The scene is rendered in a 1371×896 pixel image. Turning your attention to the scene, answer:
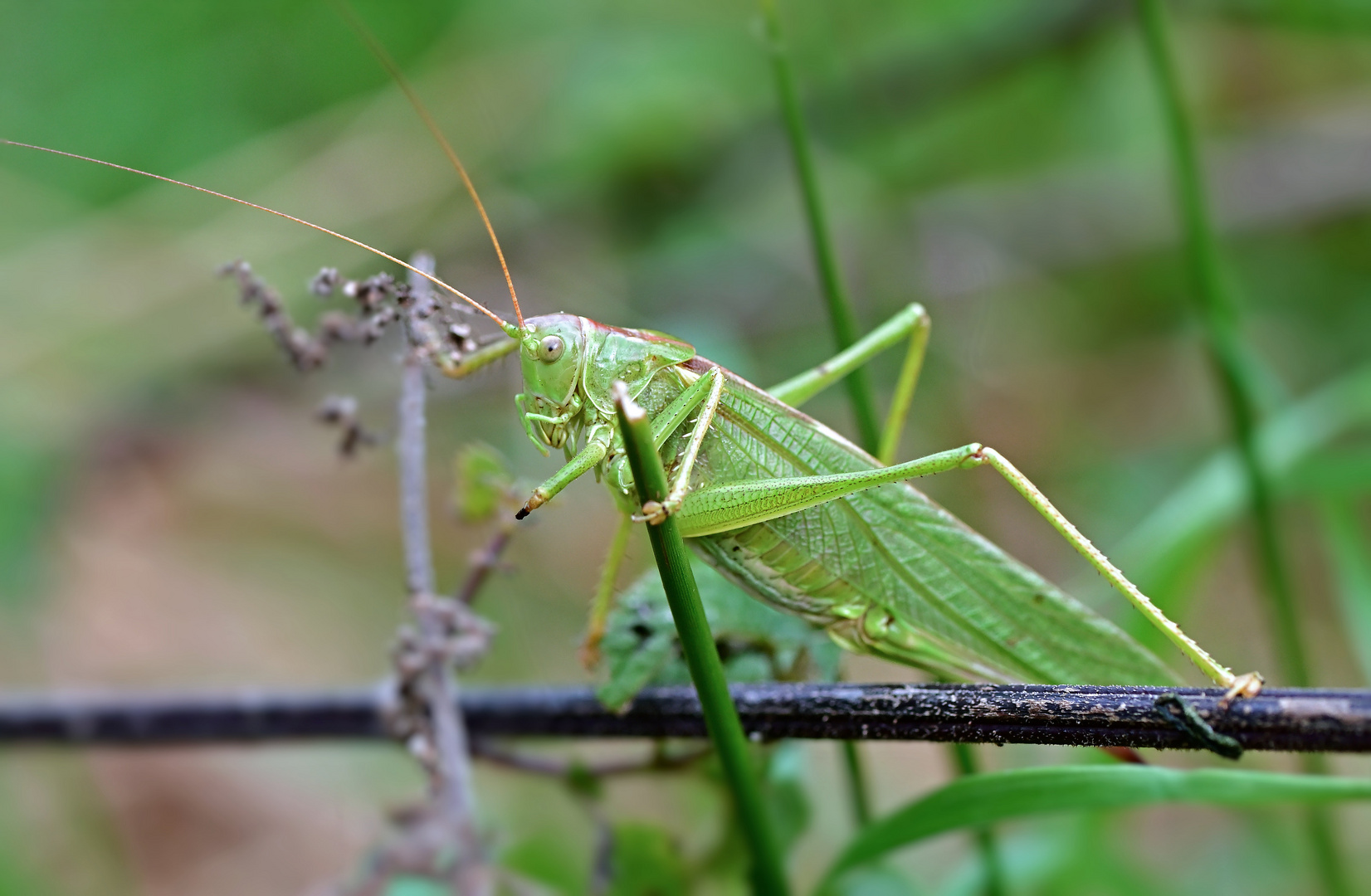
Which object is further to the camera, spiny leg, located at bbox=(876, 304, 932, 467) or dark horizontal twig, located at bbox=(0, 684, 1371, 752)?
spiny leg, located at bbox=(876, 304, 932, 467)

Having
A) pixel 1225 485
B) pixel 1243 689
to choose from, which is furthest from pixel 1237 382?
pixel 1243 689

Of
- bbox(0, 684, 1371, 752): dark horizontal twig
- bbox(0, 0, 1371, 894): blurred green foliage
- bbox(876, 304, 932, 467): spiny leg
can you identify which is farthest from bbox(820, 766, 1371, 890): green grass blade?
bbox(0, 0, 1371, 894): blurred green foliage

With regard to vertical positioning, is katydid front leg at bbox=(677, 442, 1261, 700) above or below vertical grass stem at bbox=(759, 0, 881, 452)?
below

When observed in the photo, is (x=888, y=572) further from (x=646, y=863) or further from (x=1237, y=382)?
(x=1237, y=382)

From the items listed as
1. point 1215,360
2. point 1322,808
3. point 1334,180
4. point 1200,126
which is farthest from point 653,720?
point 1200,126

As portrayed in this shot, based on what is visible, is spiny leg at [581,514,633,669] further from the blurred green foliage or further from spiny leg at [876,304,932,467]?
the blurred green foliage

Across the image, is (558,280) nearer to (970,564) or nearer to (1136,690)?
(970,564)

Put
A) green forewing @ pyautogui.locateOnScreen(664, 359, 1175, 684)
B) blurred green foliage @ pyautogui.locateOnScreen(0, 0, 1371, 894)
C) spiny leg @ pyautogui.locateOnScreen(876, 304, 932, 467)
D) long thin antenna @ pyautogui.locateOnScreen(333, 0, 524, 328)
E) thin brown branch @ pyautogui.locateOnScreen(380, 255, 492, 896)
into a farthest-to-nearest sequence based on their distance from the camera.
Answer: blurred green foliage @ pyautogui.locateOnScreen(0, 0, 1371, 894) → spiny leg @ pyautogui.locateOnScreen(876, 304, 932, 467) → green forewing @ pyautogui.locateOnScreen(664, 359, 1175, 684) → thin brown branch @ pyautogui.locateOnScreen(380, 255, 492, 896) → long thin antenna @ pyautogui.locateOnScreen(333, 0, 524, 328)
